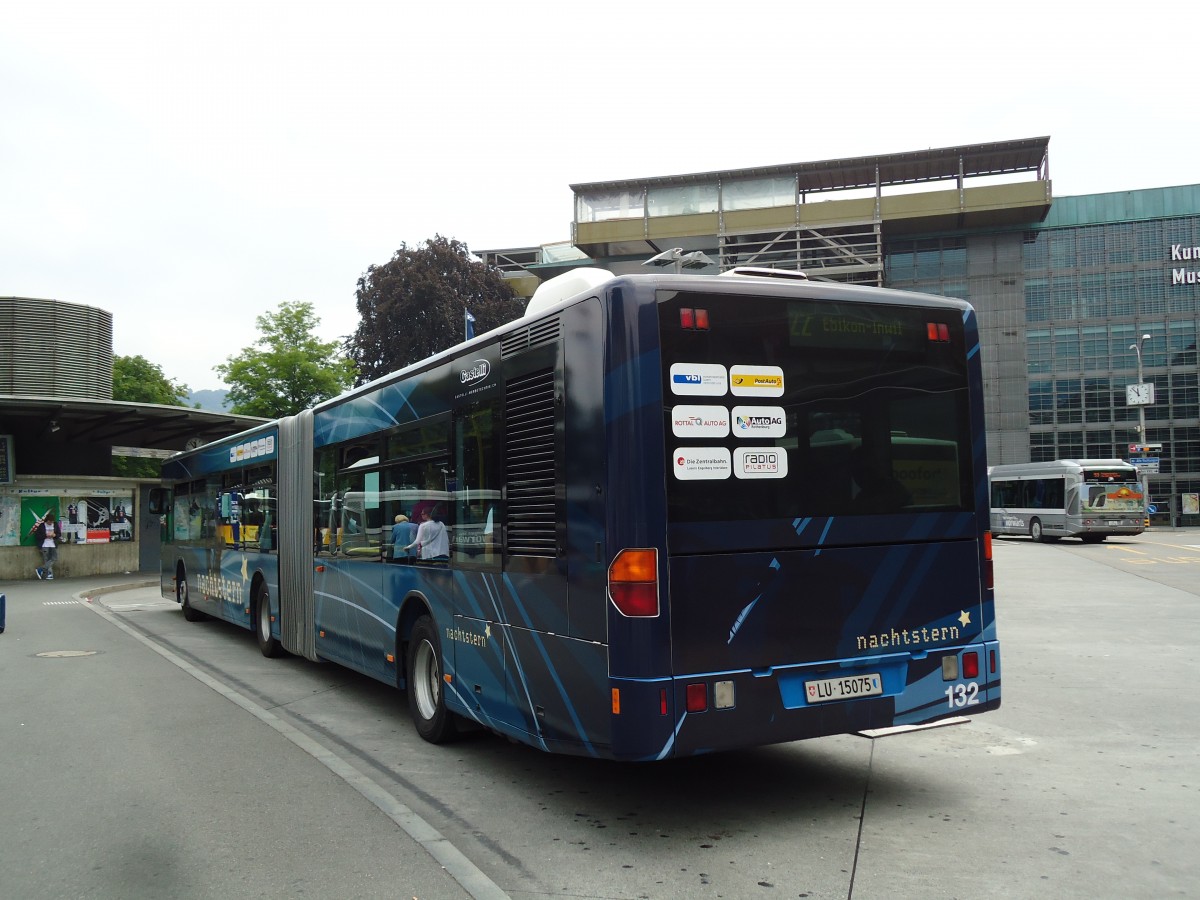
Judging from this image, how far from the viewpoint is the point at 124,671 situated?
39.5ft

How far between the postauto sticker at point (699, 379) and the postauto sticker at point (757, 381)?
6 centimetres

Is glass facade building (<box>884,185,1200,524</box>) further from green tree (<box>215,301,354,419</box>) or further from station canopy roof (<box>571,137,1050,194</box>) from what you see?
green tree (<box>215,301,354,419</box>)

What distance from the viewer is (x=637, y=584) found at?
5309 mm

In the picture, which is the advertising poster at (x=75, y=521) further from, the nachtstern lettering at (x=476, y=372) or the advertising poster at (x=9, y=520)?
the nachtstern lettering at (x=476, y=372)

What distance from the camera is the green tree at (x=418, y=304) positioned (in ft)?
141

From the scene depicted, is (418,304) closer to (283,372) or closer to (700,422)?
(283,372)

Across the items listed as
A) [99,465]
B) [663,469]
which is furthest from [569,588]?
[99,465]

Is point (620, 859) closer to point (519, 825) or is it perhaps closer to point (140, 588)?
point (519, 825)

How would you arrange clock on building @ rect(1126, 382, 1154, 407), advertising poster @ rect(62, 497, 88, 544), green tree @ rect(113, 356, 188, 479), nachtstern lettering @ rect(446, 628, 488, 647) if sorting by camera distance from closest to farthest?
nachtstern lettering @ rect(446, 628, 488, 647)
advertising poster @ rect(62, 497, 88, 544)
clock on building @ rect(1126, 382, 1154, 407)
green tree @ rect(113, 356, 188, 479)

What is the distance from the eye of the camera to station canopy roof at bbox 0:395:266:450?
28.5 m

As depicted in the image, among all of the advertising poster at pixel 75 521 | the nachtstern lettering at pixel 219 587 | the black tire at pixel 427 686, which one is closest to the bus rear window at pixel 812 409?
the black tire at pixel 427 686

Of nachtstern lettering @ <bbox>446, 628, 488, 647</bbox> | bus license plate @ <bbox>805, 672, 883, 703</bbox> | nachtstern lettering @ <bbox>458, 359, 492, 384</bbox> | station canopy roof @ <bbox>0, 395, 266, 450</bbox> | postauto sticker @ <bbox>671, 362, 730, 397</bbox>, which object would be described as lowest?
bus license plate @ <bbox>805, 672, 883, 703</bbox>

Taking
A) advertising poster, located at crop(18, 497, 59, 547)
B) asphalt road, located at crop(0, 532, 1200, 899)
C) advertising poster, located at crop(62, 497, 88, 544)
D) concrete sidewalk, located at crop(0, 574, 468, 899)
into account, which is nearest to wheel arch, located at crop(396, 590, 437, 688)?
asphalt road, located at crop(0, 532, 1200, 899)

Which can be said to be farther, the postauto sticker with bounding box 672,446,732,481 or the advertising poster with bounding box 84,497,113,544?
the advertising poster with bounding box 84,497,113,544
